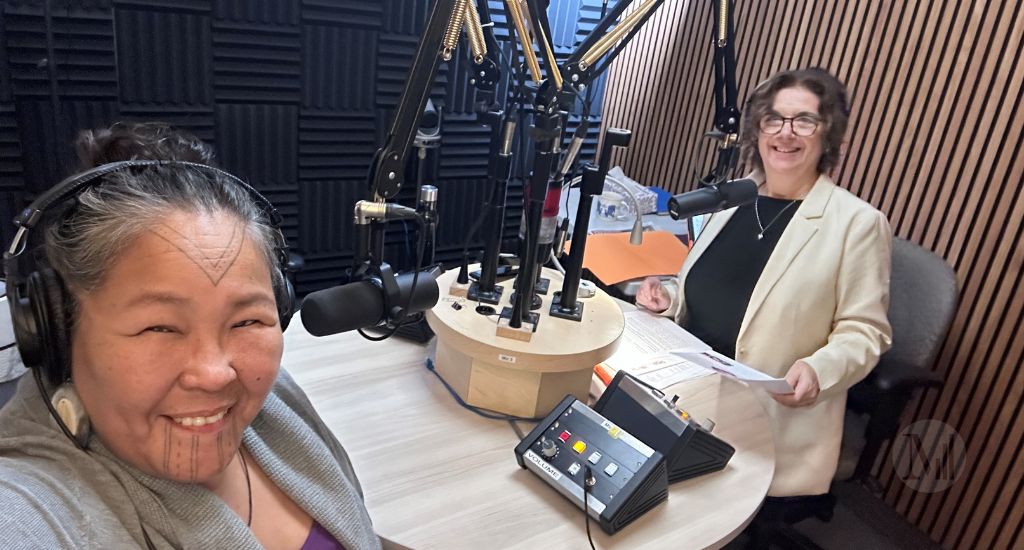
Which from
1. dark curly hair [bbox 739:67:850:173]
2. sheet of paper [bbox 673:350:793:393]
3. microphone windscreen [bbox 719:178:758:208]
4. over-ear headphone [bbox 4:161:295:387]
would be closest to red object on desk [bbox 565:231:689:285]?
dark curly hair [bbox 739:67:850:173]

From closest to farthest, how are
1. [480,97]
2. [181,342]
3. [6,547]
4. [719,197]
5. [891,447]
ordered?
[6,547], [181,342], [719,197], [480,97], [891,447]

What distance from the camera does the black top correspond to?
2223 mm

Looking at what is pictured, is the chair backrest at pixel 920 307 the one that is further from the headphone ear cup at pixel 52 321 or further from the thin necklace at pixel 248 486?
the headphone ear cup at pixel 52 321

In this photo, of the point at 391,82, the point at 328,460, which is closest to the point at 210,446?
the point at 328,460

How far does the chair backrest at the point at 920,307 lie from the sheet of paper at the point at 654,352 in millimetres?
680

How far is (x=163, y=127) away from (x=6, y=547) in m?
0.66

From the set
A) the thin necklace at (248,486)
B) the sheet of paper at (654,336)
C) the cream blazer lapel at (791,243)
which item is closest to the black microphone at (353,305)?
the thin necklace at (248,486)

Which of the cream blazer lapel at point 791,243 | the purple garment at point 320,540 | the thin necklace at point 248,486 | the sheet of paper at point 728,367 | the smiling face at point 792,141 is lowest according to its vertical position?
the purple garment at point 320,540

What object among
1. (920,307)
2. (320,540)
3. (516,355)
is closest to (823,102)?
(920,307)

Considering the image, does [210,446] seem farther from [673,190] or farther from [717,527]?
[673,190]

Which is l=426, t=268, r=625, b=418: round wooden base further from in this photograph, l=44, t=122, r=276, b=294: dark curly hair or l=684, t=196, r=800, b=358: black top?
l=684, t=196, r=800, b=358: black top

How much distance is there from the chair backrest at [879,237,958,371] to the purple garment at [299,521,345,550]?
1.81 metres

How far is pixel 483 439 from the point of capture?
1456 mm

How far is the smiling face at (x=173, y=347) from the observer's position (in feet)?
2.61
